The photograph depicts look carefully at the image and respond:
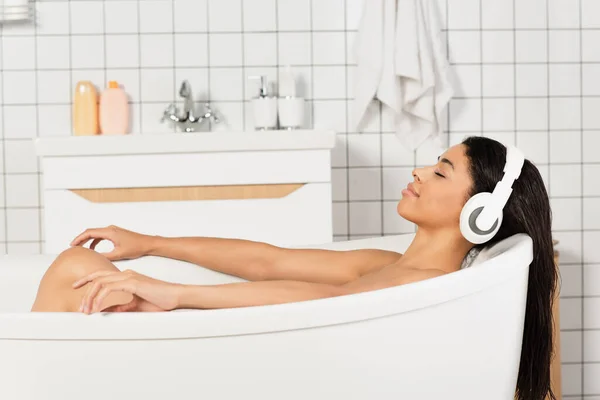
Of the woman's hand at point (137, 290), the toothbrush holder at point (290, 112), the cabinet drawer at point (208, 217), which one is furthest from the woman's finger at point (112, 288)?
the toothbrush holder at point (290, 112)

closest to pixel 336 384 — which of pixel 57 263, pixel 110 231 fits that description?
pixel 57 263

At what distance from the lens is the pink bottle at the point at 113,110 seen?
307 cm

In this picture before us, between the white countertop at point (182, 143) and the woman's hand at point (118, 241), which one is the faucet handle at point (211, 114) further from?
the woman's hand at point (118, 241)

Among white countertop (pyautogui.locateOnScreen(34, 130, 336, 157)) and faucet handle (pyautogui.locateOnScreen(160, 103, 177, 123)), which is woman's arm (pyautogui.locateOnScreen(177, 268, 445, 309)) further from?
faucet handle (pyautogui.locateOnScreen(160, 103, 177, 123))

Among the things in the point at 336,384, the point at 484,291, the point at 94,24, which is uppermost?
the point at 94,24

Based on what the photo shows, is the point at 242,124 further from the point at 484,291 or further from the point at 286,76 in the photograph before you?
the point at 484,291

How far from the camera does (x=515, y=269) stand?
61.4 inches

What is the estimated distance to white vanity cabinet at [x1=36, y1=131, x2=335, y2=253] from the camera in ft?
8.59

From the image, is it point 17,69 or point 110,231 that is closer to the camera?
point 110,231

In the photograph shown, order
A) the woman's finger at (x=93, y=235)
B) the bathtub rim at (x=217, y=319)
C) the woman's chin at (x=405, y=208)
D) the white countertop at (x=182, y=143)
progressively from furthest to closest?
the white countertop at (x=182, y=143)
the woman's finger at (x=93, y=235)
the woman's chin at (x=405, y=208)
the bathtub rim at (x=217, y=319)

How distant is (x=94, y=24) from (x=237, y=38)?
1.72 feet

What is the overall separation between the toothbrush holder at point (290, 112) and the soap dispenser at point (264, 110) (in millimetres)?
25

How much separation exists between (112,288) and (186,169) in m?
1.39

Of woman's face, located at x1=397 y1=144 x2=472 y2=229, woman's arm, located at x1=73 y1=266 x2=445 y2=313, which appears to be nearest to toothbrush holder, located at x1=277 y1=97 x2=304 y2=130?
woman's face, located at x1=397 y1=144 x2=472 y2=229
